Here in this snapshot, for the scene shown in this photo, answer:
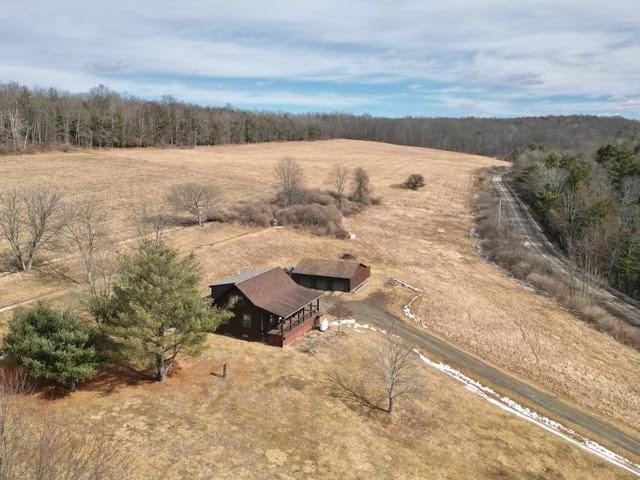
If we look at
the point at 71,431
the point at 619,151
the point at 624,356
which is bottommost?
the point at 624,356

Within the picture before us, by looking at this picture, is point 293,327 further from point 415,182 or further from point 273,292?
point 415,182

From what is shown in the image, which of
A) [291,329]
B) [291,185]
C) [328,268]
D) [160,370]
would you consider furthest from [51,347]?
[291,185]

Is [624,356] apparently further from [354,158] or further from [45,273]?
[354,158]

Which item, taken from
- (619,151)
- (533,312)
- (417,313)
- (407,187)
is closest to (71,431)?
(417,313)

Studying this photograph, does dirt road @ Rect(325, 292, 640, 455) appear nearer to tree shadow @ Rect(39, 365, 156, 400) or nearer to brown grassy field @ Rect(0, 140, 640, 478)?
brown grassy field @ Rect(0, 140, 640, 478)

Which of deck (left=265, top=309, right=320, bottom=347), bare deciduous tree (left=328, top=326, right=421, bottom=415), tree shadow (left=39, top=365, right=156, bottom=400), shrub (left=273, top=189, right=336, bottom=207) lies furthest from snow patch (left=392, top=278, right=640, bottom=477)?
shrub (left=273, top=189, right=336, bottom=207)

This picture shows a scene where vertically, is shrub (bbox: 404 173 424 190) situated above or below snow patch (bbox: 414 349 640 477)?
above

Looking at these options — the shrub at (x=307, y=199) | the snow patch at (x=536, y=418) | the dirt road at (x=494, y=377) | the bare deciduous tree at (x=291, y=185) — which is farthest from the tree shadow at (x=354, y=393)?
the bare deciduous tree at (x=291, y=185)
